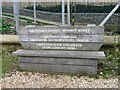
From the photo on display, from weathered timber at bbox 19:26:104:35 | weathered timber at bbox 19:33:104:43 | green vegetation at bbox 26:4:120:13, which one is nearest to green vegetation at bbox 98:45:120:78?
weathered timber at bbox 19:33:104:43

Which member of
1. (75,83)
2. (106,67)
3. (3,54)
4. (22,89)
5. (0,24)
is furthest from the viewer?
(0,24)

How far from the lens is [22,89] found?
153 inches

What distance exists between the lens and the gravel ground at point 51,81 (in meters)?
4.02

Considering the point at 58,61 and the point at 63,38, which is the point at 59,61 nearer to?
the point at 58,61

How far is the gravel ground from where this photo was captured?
13.2ft

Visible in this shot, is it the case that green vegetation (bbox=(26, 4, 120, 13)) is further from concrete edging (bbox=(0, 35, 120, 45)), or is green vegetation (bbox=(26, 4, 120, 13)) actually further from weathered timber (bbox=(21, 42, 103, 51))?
weathered timber (bbox=(21, 42, 103, 51))

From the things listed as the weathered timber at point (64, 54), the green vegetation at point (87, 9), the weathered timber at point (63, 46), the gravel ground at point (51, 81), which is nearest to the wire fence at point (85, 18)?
the green vegetation at point (87, 9)

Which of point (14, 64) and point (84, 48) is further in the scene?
point (14, 64)

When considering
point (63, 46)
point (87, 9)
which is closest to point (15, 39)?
point (63, 46)

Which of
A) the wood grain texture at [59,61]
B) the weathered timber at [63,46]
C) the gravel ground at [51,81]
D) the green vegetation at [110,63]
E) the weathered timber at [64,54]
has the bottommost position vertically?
the gravel ground at [51,81]

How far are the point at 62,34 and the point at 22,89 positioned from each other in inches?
48.5

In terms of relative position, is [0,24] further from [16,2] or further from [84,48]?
[84,48]

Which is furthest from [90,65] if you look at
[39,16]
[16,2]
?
[39,16]

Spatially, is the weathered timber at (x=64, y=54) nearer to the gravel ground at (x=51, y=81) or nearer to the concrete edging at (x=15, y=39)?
the gravel ground at (x=51, y=81)
